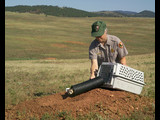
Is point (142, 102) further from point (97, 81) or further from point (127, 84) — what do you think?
point (97, 81)

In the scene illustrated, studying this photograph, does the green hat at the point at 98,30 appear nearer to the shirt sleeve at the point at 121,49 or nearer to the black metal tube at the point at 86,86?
the shirt sleeve at the point at 121,49

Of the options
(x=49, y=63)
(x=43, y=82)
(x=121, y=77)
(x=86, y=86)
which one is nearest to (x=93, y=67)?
(x=86, y=86)

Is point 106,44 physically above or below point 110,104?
above

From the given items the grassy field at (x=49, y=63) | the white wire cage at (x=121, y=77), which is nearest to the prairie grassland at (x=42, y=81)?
the grassy field at (x=49, y=63)

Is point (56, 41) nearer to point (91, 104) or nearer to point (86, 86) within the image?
point (86, 86)

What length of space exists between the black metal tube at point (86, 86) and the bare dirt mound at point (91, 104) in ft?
0.60

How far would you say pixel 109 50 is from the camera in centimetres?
627

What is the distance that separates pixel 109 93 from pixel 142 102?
0.78m

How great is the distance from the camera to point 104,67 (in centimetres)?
606

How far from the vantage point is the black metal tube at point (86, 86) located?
5535 millimetres

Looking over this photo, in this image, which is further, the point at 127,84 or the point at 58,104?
the point at 127,84

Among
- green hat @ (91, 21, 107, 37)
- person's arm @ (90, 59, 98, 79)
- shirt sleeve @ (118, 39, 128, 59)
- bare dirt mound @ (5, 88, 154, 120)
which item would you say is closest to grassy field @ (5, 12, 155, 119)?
→ bare dirt mound @ (5, 88, 154, 120)

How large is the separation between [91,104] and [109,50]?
5.19 ft

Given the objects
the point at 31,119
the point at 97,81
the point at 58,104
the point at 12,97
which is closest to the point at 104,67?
the point at 97,81
